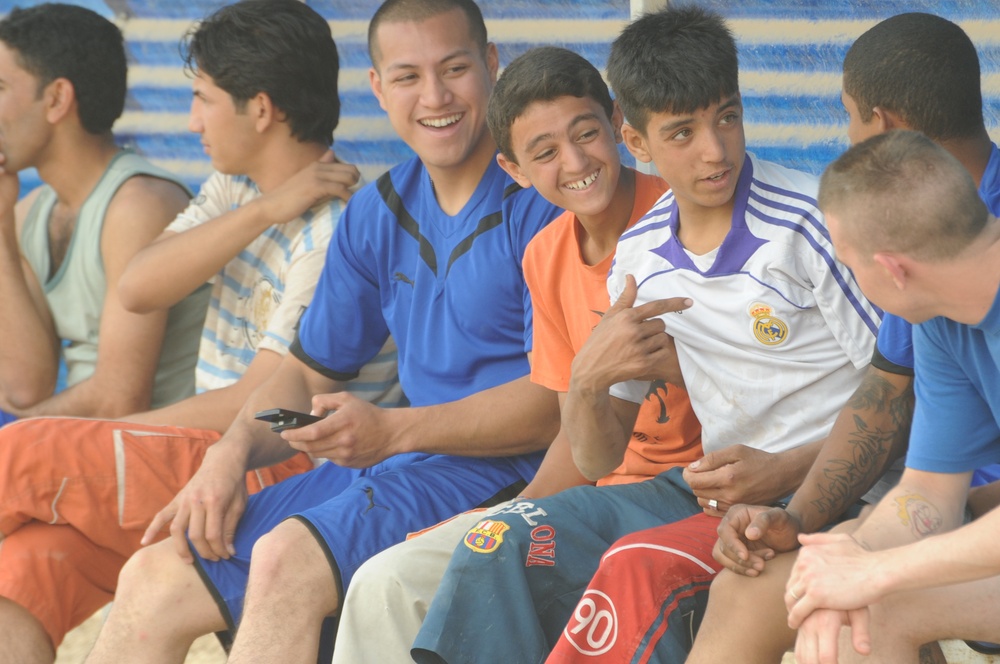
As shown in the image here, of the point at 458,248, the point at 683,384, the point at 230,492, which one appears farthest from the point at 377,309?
the point at 683,384

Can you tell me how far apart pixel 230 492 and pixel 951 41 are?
189cm

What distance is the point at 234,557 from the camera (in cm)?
298

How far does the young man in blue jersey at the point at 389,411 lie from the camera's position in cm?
277

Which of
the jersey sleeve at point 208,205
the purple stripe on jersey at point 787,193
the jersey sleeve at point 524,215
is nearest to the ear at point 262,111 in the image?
the jersey sleeve at point 208,205

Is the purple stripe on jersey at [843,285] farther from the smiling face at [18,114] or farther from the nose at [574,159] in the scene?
the smiling face at [18,114]

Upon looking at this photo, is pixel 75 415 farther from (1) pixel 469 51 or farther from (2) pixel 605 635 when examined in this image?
(2) pixel 605 635

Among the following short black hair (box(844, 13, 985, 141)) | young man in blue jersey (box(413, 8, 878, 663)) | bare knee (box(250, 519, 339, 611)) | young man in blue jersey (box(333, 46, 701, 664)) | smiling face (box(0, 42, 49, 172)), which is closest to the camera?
young man in blue jersey (box(413, 8, 878, 663))

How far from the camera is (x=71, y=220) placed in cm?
411

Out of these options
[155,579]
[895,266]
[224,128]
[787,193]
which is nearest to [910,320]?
[895,266]

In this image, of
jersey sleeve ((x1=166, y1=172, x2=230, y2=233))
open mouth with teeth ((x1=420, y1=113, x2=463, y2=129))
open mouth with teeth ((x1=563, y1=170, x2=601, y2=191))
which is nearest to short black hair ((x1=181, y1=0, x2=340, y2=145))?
jersey sleeve ((x1=166, y1=172, x2=230, y2=233))

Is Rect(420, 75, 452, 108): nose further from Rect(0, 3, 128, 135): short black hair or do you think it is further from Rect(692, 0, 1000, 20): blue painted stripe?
Rect(0, 3, 128, 135): short black hair

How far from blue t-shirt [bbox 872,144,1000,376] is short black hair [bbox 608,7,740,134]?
54 cm

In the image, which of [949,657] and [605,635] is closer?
[605,635]

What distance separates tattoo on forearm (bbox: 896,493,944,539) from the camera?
84.1 inches
